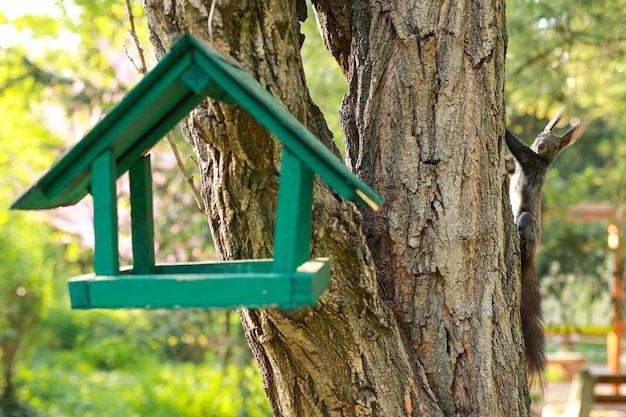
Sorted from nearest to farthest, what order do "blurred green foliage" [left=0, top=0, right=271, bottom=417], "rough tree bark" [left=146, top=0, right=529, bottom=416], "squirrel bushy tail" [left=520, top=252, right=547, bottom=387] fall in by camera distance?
"rough tree bark" [left=146, top=0, right=529, bottom=416], "squirrel bushy tail" [left=520, top=252, right=547, bottom=387], "blurred green foliage" [left=0, top=0, right=271, bottom=417]

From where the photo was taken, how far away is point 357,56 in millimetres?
2139

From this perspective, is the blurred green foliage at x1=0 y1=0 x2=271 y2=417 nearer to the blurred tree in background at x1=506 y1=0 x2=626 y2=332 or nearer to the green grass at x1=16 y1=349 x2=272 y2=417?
the green grass at x1=16 y1=349 x2=272 y2=417

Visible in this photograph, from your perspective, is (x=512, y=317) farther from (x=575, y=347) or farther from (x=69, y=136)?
(x=575, y=347)

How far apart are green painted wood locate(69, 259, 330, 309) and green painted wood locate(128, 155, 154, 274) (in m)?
0.24

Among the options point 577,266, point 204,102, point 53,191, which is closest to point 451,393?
point 204,102

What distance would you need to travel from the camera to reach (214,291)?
4.04ft

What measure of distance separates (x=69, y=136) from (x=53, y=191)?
6.75 m

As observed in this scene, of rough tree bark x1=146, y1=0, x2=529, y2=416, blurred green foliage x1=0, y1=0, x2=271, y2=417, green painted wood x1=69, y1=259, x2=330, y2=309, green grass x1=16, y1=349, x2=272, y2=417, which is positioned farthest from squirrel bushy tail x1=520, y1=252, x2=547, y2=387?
green grass x1=16, y1=349, x2=272, y2=417

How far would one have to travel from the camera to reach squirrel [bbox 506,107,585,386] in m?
2.46

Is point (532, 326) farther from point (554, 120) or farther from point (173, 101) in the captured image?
point (173, 101)

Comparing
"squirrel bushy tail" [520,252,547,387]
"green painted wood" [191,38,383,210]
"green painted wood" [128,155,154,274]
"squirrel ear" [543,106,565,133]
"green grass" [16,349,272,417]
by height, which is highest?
"squirrel ear" [543,106,565,133]

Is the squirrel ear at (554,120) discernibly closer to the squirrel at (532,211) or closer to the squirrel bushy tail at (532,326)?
the squirrel at (532,211)

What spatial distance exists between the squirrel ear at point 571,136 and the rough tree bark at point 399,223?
0.77 m

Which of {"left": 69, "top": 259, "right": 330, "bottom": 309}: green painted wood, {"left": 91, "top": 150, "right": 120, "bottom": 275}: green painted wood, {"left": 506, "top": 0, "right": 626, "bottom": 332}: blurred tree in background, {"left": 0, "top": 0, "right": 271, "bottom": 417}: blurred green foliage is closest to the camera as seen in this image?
{"left": 69, "top": 259, "right": 330, "bottom": 309}: green painted wood
